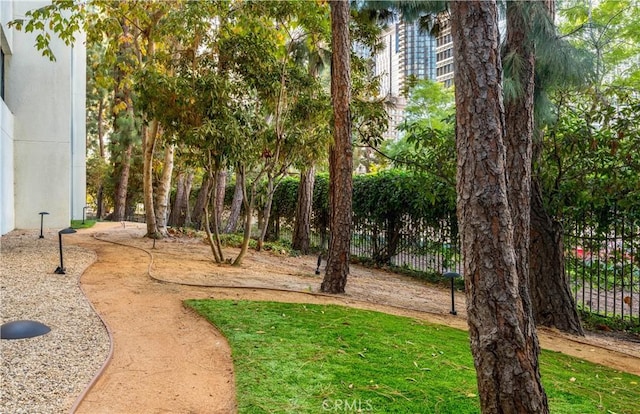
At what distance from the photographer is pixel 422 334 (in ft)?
14.0

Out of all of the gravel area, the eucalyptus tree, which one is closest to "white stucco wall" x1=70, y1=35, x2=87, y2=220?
the eucalyptus tree

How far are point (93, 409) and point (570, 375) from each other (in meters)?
3.44

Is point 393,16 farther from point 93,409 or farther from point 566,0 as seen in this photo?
point 93,409

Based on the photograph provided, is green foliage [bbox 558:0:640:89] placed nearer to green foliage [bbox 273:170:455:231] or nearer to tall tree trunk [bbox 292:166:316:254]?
green foliage [bbox 273:170:455:231]

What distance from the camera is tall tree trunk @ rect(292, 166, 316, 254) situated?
1172 centimetres

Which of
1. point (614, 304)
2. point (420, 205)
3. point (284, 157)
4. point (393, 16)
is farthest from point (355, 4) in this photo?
point (614, 304)

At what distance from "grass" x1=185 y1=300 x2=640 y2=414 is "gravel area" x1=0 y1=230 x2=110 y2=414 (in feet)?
3.39

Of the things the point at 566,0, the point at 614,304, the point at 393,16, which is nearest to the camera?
the point at 566,0

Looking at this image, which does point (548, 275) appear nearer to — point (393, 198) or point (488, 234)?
point (488, 234)

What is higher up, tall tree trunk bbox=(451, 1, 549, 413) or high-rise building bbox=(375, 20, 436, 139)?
high-rise building bbox=(375, 20, 436, 139)

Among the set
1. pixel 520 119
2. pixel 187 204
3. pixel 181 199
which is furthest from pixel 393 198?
pixel 181 199

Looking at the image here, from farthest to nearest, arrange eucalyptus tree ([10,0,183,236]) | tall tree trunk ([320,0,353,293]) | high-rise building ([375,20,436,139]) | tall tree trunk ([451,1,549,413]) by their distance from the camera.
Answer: high-rise building ([375,20,436,139])
eucalyptus tree ([10,0,183,236])
tall tree trunk ([320,0,353,293])
tall tree trunk ([451,1,549,413])

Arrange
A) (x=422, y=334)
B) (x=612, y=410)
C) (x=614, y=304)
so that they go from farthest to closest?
1. (x=614, y=304)
2. (x=422, y=334)
3. (x=612, y=410)

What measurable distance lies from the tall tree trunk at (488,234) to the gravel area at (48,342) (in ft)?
7.64
